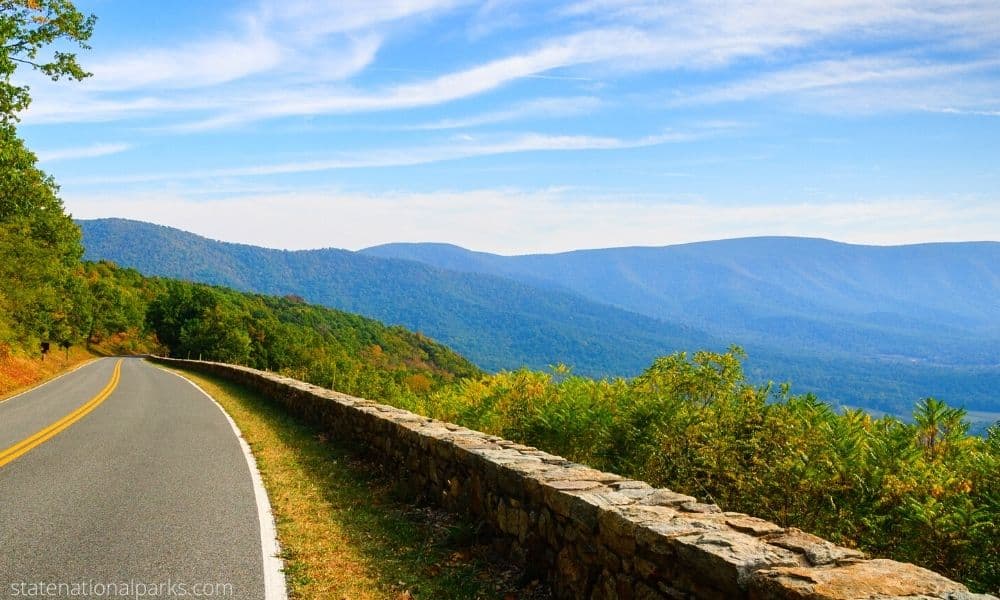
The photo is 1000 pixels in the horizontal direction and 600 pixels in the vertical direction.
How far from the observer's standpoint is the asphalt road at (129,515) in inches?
206

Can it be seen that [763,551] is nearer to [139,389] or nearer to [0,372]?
[139,389]

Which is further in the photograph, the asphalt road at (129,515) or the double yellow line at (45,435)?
the double yellow line at (45,435)

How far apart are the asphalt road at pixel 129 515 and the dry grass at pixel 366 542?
0.40 metres

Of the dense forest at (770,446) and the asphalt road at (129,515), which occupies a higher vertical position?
the dense forest at (770,446)

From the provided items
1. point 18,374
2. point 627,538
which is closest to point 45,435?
point 627,538

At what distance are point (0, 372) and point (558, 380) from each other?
30.5 meters

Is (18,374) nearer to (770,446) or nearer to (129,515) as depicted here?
(129,515)

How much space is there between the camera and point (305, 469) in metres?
10.3

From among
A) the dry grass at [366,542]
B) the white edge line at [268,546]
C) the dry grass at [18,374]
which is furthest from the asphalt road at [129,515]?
the dry grass at [18,374]

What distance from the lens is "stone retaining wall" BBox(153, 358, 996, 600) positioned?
3.25m

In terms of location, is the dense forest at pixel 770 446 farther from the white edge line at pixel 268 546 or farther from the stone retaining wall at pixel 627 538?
the white edge line at pixel 268 546

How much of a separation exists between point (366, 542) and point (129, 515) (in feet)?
8.38

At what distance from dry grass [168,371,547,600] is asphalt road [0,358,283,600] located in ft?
1.32

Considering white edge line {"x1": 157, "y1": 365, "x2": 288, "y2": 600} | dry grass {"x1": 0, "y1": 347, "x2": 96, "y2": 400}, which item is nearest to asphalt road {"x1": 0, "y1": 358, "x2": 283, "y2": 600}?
white edge line {"x1": 157, "y1": 365, "x2": 288, "y2": 600}
